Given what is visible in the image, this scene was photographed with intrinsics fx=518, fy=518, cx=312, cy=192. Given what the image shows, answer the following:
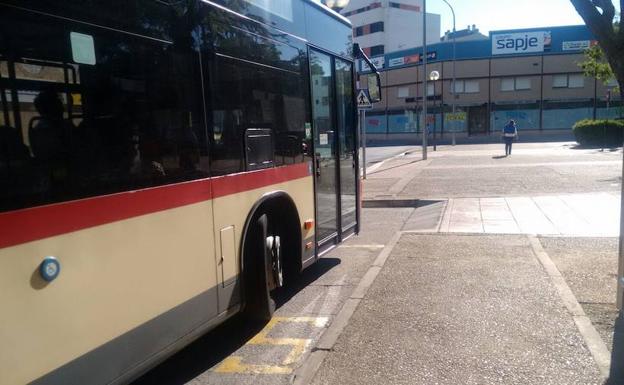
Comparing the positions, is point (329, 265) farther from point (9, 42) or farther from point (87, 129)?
point (9, 42)

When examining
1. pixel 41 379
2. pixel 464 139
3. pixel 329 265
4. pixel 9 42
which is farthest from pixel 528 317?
pixel 464 139

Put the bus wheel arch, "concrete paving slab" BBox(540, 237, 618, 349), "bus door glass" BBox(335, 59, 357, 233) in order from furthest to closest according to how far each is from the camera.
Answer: "bus door glass" BBox(335, 59, 357, 233)
"concrete paving slab" BBox(540, 237, 618, 349)
the bus wheel arch

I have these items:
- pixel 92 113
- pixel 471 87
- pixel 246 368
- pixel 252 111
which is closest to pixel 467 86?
pixel 471 87

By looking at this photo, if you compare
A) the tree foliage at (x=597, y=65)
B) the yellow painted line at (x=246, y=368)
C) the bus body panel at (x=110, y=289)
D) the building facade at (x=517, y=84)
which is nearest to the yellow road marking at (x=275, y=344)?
the yellow painted line at (x=246, y=368)

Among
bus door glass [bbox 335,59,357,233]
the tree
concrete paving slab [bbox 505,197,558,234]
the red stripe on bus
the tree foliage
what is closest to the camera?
the red stripe on bus

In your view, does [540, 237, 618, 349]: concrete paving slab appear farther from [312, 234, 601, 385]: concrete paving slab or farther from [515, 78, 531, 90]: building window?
[515, 78, 531, 90]: building window

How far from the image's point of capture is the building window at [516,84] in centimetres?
4616

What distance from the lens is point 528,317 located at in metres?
4.81

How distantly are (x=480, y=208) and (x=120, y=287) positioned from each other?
30.0 ft

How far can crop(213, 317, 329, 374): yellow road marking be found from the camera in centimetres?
404

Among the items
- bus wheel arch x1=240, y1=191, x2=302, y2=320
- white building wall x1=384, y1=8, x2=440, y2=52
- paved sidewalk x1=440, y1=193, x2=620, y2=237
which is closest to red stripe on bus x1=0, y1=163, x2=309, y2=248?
bus wheel arch x1=240, y1=191, x2=302, y2=320

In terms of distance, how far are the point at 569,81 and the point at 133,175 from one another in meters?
49.2

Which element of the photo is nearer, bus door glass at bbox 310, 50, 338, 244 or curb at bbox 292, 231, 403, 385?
curb at bbox 292, 231, 403, 385

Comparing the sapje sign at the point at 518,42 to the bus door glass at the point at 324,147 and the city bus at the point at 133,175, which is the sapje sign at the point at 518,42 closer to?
the bus door glass at the point at 324,147
